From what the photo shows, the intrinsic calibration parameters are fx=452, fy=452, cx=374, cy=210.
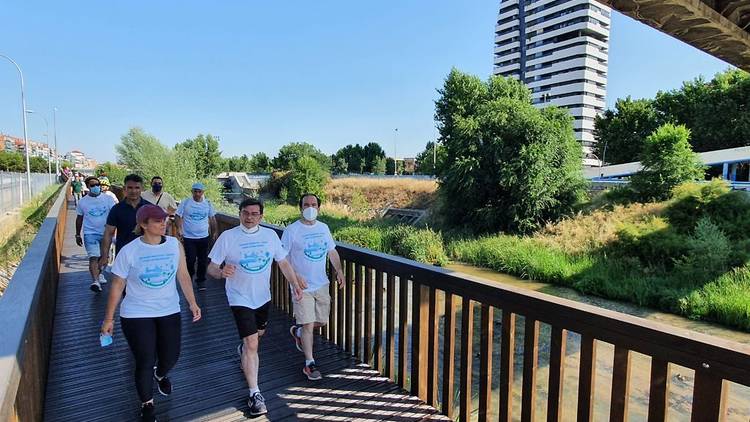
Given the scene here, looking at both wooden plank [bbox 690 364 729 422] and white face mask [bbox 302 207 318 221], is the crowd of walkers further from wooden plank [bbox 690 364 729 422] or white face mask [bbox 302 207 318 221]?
wooden plank [bbox 690 364 729 422]

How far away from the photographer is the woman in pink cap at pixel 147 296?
2773 mm

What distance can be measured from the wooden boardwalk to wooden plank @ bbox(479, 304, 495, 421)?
0.43 metres

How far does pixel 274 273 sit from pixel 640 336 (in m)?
4.20

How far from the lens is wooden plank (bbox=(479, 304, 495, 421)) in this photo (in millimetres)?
2674

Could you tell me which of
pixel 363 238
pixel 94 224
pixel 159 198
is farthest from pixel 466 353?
pixel 363 238

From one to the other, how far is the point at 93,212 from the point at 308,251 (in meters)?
4.07

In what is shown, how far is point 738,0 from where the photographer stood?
4094 millimetres

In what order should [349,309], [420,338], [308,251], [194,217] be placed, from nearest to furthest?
[420,338] → [308,251] → [349,309] → [194,217]

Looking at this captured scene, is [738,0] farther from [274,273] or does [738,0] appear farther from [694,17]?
[274,273]

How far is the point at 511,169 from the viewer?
2039cm

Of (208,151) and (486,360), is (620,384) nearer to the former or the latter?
(486,360)

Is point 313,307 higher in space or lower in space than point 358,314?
higher

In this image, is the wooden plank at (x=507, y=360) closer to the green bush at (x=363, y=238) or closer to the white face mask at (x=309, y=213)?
the white face mask at (x=309, y=213)

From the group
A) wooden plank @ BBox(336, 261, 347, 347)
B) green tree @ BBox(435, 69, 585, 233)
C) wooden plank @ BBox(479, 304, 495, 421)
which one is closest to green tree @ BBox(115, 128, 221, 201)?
green tree @ BBox(435, 69, 585, 233)
